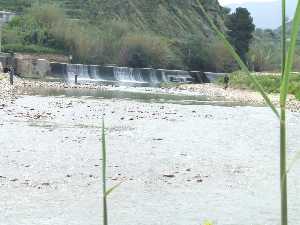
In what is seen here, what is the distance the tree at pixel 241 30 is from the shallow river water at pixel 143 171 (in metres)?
62.7

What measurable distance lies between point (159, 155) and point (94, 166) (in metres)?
2.24

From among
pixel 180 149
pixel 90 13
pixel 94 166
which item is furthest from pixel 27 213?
pixel 90 13

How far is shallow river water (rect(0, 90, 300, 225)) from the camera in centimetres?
920

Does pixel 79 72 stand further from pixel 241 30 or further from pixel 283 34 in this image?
pixel 283 34

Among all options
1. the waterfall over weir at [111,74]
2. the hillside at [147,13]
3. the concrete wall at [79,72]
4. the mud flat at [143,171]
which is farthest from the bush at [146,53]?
the mud flat at [143,171]

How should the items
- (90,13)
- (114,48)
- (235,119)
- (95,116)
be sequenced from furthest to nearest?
(90,13)
(114,48)
(235,119)
(95,116)

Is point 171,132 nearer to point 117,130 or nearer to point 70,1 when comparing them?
point 117,130

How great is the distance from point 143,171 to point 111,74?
55.8 meters

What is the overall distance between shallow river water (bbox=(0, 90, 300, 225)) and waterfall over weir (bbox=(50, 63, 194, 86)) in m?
41.8

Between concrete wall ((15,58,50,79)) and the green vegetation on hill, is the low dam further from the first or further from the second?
the green vegetation on hill

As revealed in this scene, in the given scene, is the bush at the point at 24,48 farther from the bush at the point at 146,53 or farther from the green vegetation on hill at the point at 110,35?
the bush at the point at 146,53

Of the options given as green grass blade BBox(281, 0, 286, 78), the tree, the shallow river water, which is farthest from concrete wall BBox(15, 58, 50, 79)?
green grass blade BBox(281, 0, 286, 78)

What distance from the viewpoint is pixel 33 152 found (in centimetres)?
1472

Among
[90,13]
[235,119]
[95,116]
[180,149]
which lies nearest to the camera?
[180,149]
